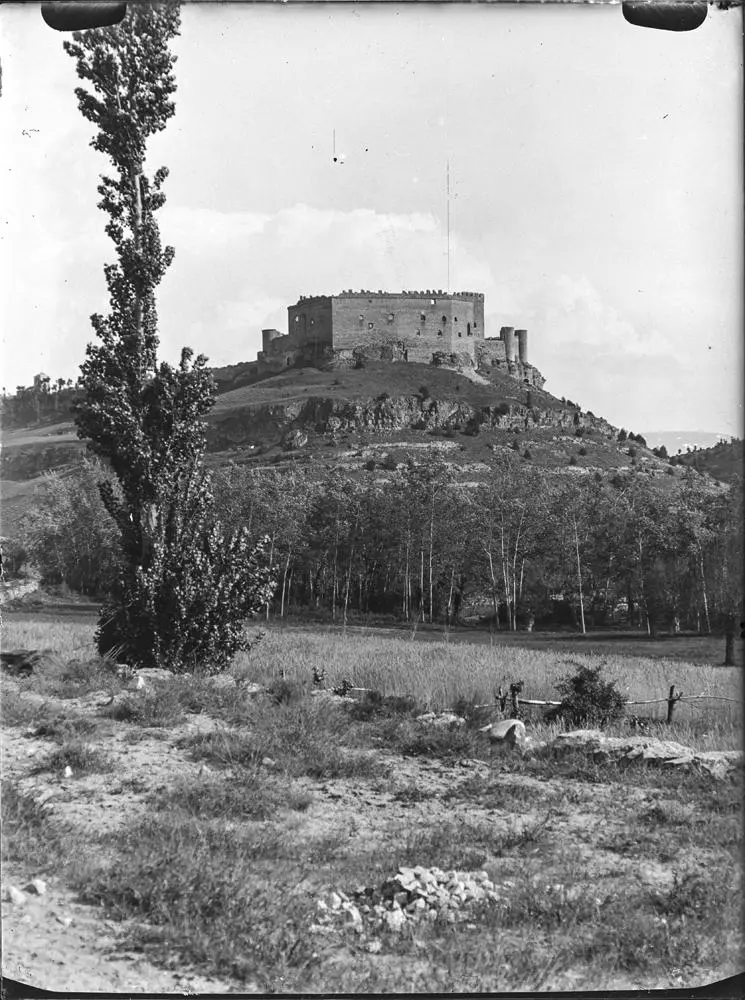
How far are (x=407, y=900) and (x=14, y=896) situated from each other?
2.44m

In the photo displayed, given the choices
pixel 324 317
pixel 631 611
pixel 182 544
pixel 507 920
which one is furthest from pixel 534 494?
pixel 324 317

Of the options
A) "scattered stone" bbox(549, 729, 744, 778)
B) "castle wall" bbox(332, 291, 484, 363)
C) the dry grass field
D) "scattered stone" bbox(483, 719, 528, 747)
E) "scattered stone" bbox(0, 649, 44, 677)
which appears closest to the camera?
the dry grass field

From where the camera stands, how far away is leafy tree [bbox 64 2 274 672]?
1260cm

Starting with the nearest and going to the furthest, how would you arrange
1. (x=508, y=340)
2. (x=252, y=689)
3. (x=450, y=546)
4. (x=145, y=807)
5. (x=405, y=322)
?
(x=145, y=807) < (x=252, y=689) < (x=450, y=546) < (x=405, y=322) < (x=508, y=340)

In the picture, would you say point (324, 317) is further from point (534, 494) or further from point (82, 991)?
point (82, 991)

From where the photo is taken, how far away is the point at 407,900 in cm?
534

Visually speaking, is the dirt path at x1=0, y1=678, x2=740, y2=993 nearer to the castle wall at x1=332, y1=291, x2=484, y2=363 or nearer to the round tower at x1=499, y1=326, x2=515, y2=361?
the castle wall at x1=332, y1=291, x2=484, y2=363

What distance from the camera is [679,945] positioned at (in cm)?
498

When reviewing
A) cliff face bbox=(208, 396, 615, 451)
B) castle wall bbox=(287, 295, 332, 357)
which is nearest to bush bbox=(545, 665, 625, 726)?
cliff face bbox=(208, 396, 615, 451)

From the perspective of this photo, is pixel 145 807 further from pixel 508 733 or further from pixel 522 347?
pixel 522 347

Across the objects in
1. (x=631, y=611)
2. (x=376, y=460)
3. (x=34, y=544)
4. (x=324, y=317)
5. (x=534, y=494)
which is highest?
(x=324, y=317)

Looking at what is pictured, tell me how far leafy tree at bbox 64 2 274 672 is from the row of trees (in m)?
18.7

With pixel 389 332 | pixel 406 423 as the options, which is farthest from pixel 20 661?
pixel 389 332

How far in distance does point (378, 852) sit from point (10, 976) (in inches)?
110
